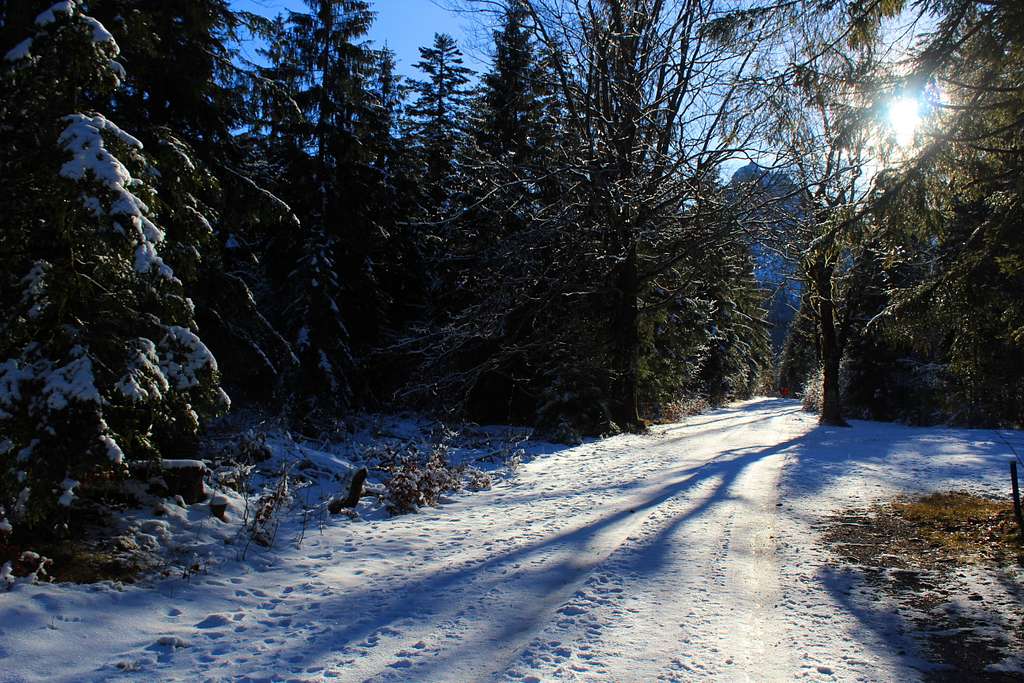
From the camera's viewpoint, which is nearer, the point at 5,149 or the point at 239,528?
the point at 5,149

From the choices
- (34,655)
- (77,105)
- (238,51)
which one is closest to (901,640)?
(34,655)

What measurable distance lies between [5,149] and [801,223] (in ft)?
41.1

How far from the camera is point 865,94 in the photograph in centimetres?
568

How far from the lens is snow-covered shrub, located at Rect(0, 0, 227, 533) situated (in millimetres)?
4398

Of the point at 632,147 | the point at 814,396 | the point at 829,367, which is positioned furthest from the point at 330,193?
the point at 814,396

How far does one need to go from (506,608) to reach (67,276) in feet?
13.7

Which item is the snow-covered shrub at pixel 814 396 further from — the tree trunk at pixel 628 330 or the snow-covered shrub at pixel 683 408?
the tree trunk at pixel 628 330

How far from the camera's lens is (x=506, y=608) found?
4492mm

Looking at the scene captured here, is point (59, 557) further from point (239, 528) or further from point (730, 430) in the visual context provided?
point (730, 430)

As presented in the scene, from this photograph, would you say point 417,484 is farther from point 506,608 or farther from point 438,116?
point 438,116

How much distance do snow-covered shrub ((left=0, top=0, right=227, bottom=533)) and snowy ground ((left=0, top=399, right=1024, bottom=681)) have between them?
3.17 feet

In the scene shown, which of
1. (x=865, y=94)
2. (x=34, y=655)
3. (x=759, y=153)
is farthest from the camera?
(x=759, y=153)

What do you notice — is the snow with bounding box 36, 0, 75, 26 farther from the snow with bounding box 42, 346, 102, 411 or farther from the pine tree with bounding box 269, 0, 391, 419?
the pine tree with bounding box 269, 0, 391, 419

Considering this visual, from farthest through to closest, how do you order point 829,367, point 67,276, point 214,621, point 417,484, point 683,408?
point 683,408 → point 829,367 → point 417,484 → point 67,276 → point 214,621
